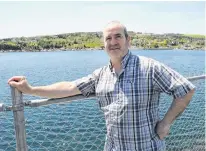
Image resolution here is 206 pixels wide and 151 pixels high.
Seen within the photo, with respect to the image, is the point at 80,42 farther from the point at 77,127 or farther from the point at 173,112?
the point at 173,112

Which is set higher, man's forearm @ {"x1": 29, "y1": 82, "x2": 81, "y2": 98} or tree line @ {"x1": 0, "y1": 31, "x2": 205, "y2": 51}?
man's forearm @ {"x1": 29, "y1": 82, "x2": 81, "y2": 98}

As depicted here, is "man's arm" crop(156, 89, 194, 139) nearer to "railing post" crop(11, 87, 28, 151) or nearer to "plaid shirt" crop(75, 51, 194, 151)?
"plaid shirt" crop(75, 51, 194, 151)

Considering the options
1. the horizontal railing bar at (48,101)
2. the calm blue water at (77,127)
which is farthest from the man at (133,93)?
the calm blue water at (77,127)

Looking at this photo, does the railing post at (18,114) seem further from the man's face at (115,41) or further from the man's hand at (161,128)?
the man's hand at (161,128)

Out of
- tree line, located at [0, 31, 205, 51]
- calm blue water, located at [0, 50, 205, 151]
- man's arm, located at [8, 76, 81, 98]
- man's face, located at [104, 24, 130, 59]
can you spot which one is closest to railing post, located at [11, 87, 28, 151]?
man's arm, located at [8, 76, 81, 98]

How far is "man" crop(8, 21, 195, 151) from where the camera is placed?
2475mm

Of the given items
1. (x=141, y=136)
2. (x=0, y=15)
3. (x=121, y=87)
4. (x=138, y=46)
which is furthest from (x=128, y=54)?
(x=138, y=46)

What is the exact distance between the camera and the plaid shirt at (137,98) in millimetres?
2471

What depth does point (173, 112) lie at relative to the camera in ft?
8.27

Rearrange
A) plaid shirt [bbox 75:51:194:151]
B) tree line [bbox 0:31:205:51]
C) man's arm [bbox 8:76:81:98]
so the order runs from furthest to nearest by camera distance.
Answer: tree line [bbox 0:31:205:51]
man's arm [bbox 8:76:81:98]
plaid shirt [bbox 75:51:194:151]

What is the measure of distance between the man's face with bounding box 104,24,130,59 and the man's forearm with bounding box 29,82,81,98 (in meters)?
0.46

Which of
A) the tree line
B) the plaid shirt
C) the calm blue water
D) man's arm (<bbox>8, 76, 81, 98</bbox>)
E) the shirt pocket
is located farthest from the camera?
the tree line

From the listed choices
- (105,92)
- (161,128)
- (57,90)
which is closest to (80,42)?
(57,90)

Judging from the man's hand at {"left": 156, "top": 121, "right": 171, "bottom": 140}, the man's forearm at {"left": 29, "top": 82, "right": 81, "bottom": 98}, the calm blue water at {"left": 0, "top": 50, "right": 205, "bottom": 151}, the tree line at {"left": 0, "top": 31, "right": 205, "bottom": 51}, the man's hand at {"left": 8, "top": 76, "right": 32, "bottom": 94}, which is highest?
the man's hand at {"left": 8, "top": 76, "right": 32, "bottom": 94}
